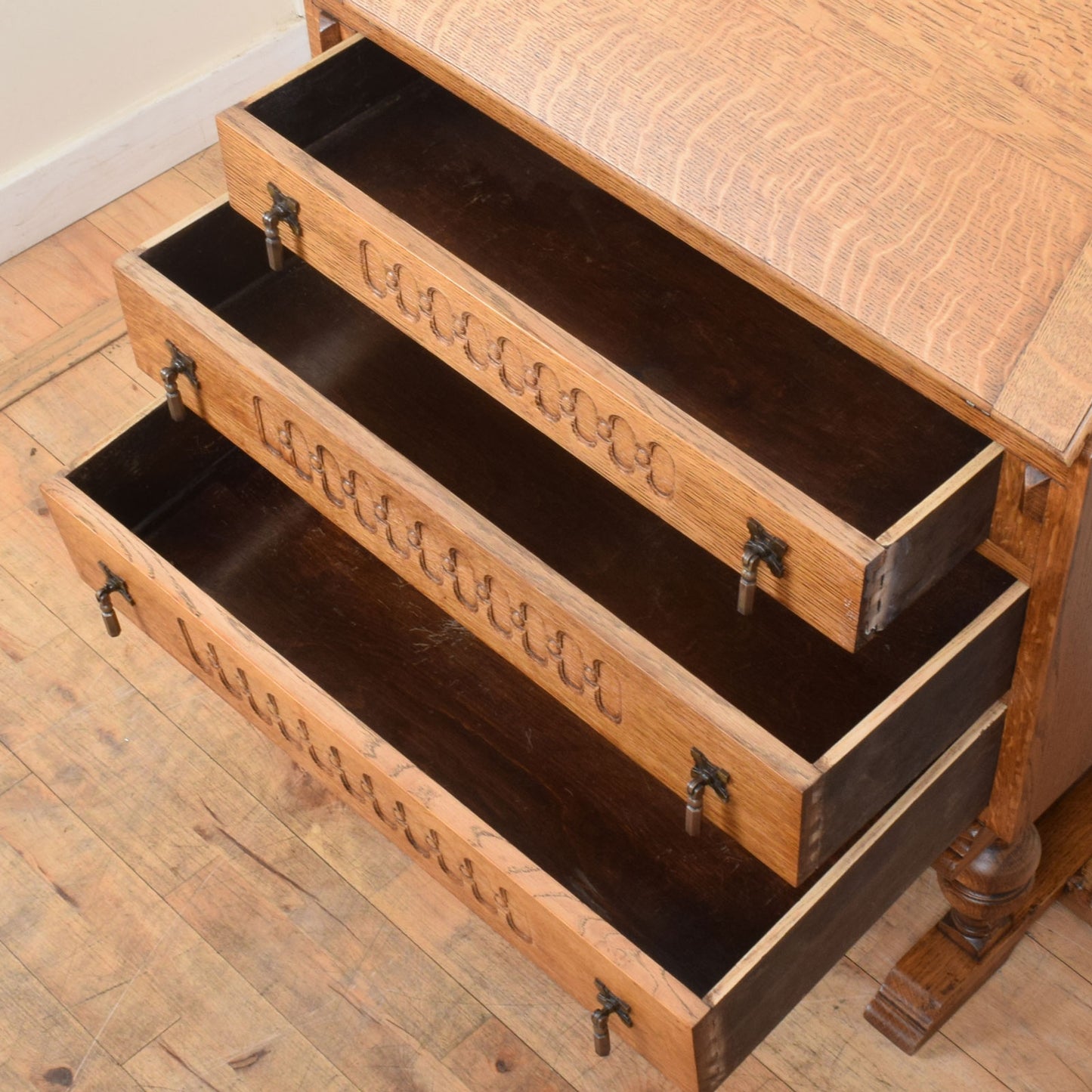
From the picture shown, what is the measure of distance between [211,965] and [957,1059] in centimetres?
63

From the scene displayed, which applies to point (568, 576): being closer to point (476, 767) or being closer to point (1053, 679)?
point (476, 767)

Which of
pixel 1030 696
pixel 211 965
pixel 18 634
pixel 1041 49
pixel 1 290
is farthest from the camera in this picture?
pixel 1 290

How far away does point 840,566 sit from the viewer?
1.01 m

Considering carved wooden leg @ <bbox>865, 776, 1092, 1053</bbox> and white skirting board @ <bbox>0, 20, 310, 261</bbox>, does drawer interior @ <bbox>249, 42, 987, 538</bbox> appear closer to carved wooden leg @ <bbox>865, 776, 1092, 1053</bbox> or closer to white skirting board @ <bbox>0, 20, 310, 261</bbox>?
carved wooden leg @ <bbox>865, 776, 1092, 1053</bbox>

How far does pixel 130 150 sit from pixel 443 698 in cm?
108

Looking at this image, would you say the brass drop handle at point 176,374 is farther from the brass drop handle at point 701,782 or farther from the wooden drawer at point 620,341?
the brass drop handle at point 701,782

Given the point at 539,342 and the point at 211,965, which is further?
the point at 211,965

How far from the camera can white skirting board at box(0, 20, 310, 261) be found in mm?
Result: 2115

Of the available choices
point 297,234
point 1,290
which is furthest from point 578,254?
point 1,290

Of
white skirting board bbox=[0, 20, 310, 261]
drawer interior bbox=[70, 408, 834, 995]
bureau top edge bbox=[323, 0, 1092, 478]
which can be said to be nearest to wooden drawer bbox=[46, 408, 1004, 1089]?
drawer interior bbox=[70, 408, 834, 995]

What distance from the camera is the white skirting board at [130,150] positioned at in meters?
2.12

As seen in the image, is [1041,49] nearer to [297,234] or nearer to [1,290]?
[297,234]

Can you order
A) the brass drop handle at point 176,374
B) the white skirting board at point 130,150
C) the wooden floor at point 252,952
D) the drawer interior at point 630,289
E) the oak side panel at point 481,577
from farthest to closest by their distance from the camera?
the white skirting board at point 130,150
the wooden floor at point 252,952
the brass drop handle at point 176,374
the drawer interior at point 630,289
the oak side panel at point 481,577

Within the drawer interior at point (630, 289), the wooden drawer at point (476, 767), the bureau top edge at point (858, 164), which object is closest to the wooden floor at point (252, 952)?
the wooden drawer at point (476, 767)
